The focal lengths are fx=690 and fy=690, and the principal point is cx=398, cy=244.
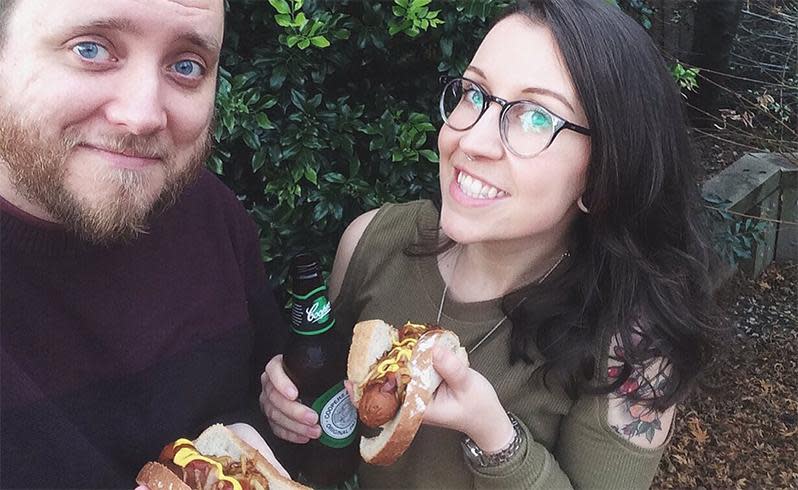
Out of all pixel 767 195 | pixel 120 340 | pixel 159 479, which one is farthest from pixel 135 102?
pixel 767 195

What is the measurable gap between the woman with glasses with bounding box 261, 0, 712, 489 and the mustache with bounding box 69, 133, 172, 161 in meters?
0.78

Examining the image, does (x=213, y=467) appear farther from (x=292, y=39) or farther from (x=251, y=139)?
(x=292, y=39)

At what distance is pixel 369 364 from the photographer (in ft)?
6.23

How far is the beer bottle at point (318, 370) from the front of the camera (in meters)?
2.03

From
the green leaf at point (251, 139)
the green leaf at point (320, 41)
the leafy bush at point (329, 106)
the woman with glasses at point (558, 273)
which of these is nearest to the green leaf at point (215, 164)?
the leafy bush at point (329, 106)

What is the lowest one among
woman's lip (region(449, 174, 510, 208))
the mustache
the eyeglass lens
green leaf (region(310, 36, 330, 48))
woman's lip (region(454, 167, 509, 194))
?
woman's lip (region(449, 174, 510, 208))

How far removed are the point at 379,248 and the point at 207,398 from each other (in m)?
0.74

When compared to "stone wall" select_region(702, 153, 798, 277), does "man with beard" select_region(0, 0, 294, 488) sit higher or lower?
higher

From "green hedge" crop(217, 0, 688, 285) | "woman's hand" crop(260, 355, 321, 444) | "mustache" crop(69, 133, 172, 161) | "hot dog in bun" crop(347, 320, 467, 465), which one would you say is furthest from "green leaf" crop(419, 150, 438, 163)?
"mustache" crop(69, 133, 172, 161)

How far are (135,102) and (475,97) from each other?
89cm

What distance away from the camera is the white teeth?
5.98 ft

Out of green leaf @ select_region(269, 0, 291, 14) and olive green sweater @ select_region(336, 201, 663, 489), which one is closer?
olive green sweater @ select_region(336, 201, 663, 489)

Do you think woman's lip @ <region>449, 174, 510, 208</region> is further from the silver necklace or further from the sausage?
the sausage

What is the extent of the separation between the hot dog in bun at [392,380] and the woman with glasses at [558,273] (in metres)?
0.07
